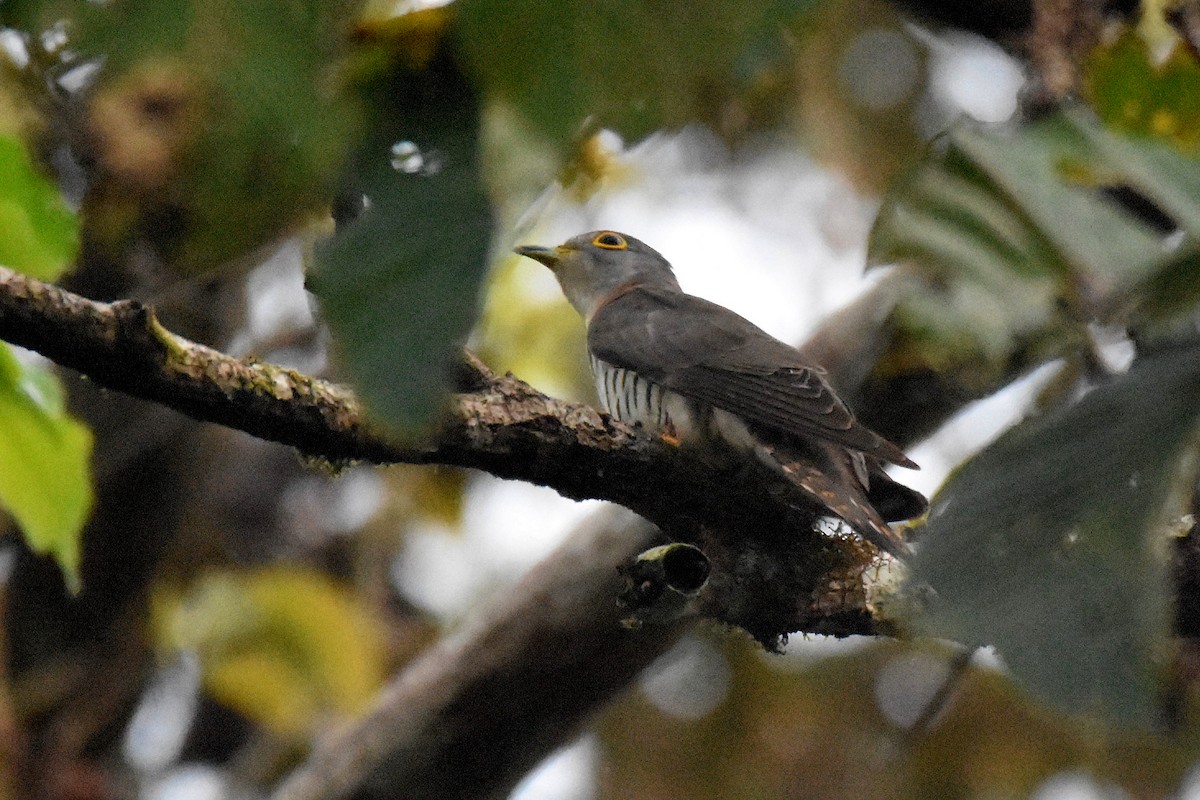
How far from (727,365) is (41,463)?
2376 millimetres

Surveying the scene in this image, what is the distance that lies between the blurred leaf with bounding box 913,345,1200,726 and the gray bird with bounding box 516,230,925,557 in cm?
211

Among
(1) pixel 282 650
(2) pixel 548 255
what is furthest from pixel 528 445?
(1) pixel 282 650

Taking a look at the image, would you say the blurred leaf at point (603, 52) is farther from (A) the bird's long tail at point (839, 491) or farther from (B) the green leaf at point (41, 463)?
(A) the bird's long tail at point (839, 491)

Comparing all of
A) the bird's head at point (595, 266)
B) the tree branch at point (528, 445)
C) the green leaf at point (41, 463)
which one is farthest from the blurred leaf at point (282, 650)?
the green leaf at point (41, 463)

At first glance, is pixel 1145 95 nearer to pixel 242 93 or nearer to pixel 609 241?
pixel 242 93

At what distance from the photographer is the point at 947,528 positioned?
78cm

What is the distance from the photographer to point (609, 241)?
257 inches

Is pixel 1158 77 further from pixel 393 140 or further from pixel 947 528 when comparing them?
→ pixel 393 140

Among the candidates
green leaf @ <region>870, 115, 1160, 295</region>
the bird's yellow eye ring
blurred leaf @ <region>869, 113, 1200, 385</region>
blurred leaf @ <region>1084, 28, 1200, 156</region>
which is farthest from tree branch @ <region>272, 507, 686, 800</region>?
green leaf @ <region>870, 115, 1160, 295</region>

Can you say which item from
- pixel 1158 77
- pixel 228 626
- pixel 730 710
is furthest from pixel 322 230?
pixel 730 710

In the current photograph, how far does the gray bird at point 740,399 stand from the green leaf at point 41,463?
1558 mm

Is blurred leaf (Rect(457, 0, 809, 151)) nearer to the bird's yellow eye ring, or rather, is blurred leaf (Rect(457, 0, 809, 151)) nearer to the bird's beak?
the bird's beak

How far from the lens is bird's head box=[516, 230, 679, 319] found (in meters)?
6.30

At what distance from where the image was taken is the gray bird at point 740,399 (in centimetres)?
352
